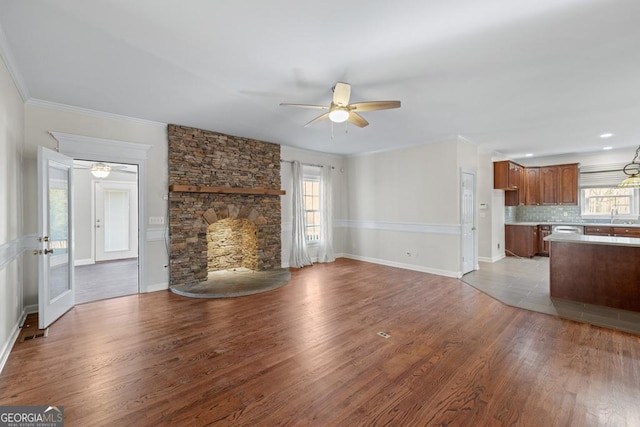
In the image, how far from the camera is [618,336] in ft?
9.83

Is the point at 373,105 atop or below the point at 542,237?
atop

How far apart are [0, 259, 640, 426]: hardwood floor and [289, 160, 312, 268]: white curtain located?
259 cm

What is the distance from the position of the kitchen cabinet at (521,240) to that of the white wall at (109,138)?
8.36 meters

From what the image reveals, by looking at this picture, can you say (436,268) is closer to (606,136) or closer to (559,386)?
(559,386)

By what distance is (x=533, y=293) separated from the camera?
4.44m

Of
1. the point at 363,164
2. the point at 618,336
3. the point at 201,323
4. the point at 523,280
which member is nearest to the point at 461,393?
the point at 618,336

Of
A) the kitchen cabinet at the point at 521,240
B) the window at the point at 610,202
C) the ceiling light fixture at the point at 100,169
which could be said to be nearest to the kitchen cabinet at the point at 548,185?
the window at the point at 610,202

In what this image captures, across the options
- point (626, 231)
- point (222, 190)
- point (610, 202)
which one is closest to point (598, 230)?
point (626, 231)

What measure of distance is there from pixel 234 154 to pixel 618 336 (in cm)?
595

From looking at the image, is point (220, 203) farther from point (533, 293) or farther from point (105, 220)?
point (533, 293)

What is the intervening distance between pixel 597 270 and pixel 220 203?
5960 mm

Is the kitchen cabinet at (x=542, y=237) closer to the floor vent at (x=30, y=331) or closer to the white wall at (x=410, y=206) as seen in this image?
the white wall at (x=410, y=206)

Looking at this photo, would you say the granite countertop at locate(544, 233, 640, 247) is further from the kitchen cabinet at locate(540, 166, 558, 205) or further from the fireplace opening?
the fireplace opening

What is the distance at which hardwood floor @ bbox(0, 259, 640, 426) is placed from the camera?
1.90 meters
